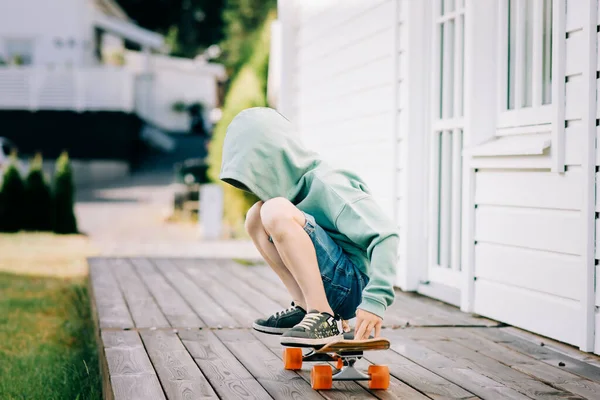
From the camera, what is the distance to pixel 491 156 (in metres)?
3.89

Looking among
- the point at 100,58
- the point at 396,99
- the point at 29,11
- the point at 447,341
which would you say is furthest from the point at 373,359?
the point at 100,58

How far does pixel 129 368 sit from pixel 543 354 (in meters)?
1.54

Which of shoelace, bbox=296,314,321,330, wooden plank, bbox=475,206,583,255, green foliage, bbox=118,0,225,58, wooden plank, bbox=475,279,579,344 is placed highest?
green foliage, bbox=118,0,225,58

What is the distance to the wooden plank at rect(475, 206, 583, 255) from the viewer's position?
10.9 ft

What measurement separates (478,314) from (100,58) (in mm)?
23279

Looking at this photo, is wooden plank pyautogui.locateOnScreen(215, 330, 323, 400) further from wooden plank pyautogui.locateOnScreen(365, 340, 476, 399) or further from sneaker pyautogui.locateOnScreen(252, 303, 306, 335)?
wooden plank pyautogui.locateOnScreen(365, 340, 476, 399)

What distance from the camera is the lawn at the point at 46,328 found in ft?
11.5

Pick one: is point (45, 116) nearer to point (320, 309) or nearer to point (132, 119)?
point (132, 119)

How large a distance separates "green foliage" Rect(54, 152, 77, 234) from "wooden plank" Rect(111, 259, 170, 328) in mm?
5178

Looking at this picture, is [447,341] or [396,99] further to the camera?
[396,99]

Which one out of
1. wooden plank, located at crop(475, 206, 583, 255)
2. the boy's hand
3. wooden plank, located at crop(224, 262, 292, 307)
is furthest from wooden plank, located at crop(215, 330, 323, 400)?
wooden plank, located at crop(475, 206, 583, 255)

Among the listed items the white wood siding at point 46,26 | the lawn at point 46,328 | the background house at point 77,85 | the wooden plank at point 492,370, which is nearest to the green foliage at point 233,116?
the lawn at point 46,328

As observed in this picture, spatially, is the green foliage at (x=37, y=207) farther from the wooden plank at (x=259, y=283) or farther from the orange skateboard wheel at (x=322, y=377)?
the orange skateboard wheel at (x=322, y=377)

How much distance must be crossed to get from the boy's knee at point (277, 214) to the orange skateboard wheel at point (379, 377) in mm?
518
